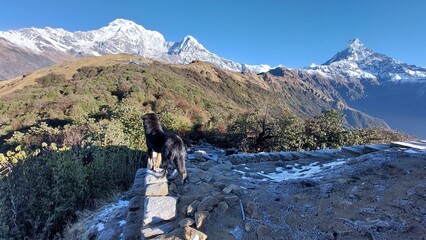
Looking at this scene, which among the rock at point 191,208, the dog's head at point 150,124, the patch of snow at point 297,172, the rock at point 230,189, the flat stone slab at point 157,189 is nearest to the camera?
the rock at point 191,208

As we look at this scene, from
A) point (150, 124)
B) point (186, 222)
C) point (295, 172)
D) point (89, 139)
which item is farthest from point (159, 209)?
point (89, 139)

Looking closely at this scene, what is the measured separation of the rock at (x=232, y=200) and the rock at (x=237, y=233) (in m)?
0.40

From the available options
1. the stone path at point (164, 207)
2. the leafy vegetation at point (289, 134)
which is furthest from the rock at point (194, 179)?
the leafy vegetation at point (289, 134)

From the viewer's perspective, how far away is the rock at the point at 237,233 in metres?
2.81

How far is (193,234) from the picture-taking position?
265 centimetres

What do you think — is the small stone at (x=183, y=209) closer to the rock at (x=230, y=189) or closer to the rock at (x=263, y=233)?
the rock at (x=230, y=189)

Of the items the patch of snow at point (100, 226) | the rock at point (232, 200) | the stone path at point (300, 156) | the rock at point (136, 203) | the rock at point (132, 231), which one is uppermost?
the stone path at point (300, 156)

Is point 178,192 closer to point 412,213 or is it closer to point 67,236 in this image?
point 67,236

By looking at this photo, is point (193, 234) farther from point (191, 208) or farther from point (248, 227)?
point (248, 227)

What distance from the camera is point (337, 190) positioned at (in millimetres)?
3523

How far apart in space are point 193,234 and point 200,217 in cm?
27

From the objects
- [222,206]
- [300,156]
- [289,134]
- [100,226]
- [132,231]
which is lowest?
[100,226]

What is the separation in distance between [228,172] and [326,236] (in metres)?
2.35

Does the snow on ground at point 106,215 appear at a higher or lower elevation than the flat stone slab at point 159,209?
lower
